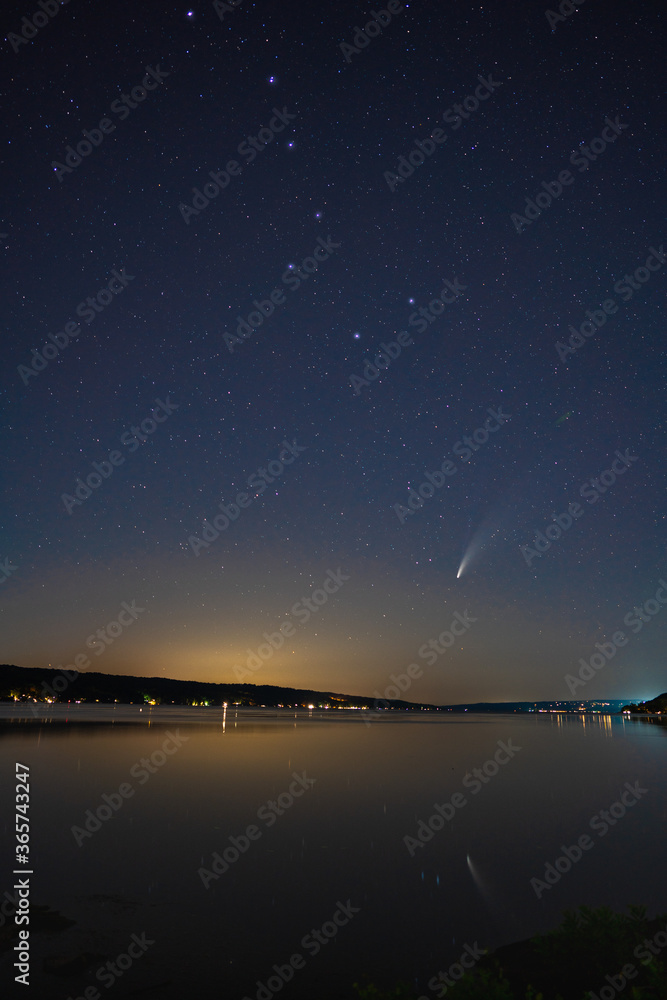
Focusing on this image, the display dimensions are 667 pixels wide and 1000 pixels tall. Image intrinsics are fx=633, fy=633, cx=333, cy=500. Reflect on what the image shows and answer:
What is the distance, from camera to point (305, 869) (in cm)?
1706

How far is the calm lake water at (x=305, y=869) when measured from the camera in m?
11.0

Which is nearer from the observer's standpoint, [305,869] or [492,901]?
[492,901]

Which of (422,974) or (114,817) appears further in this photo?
(114,817)

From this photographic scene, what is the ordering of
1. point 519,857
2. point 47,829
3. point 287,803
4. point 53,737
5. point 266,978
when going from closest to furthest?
1. point 266,978
2. point 519,857
3. point 47,829
4. point 287,803
5. point 53,737

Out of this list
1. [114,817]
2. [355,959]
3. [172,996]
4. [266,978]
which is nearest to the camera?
[172,996]

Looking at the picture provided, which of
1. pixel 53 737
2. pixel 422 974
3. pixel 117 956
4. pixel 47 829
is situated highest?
pixel 53 737

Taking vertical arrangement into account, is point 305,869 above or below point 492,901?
above

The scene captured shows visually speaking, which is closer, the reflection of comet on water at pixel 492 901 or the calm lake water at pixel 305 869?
the calm lake water at pixel 305 869

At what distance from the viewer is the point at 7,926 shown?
11734 mm

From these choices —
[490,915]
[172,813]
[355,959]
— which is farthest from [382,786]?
[355,959]

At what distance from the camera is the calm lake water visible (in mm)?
10977

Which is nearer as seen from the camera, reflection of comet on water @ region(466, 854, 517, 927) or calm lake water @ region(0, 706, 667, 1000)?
calm lake water @ region(0, 706, 667, 1000)

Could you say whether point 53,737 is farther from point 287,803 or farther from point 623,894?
point 623,894

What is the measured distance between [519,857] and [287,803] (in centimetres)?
1135
